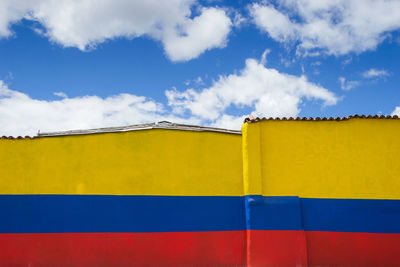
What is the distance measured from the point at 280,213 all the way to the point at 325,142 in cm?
196

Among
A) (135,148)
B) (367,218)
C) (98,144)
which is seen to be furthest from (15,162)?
(367,218)

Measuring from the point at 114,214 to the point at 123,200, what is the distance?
0.36m

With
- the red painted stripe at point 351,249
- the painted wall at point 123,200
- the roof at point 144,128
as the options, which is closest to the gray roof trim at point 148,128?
the roof at point 144,128

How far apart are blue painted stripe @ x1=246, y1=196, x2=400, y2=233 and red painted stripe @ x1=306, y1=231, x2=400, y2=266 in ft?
0.50

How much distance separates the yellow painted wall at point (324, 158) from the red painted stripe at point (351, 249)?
883mm

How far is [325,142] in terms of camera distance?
7.92 meters

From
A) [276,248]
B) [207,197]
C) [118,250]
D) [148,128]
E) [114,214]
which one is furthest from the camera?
[148,128]

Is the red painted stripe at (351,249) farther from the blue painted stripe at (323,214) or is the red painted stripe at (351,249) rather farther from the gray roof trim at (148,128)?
the gray roof trim at (148,128)

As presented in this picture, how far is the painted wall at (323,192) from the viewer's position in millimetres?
7508

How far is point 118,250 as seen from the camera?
752cm

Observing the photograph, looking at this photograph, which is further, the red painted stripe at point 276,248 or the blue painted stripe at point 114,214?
the blue painted stripe at point 114,214

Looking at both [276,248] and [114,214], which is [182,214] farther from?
[276,248]

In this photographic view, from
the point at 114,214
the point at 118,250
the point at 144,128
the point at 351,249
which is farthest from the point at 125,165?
the point at 351,249

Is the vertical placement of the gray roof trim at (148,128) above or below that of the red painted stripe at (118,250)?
above
